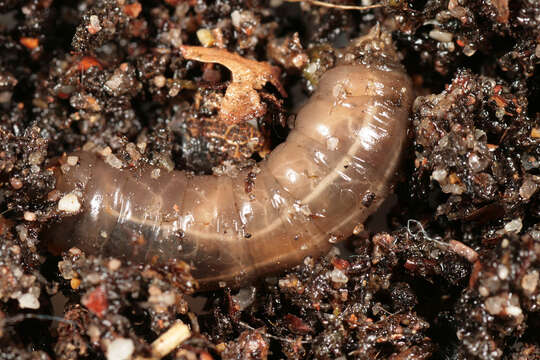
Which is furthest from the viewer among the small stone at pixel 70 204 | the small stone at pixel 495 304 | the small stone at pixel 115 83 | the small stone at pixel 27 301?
the small stone at pixel 115 83

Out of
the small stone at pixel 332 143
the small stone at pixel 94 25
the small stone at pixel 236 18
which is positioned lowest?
the small stone at pixel 332 143

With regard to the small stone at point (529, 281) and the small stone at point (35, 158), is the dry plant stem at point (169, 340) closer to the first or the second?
the small stone at point (35, 158)

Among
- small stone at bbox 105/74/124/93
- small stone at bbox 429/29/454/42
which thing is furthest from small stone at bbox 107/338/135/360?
small stone at bbox 429/29/454/42

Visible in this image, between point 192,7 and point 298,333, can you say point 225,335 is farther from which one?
point 192,7

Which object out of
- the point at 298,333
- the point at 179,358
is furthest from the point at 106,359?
the point at 298,333

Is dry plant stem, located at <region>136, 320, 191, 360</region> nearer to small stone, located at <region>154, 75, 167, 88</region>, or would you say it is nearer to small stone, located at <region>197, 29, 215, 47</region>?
small stone, located at <region>154, 75, 167, 88</region>

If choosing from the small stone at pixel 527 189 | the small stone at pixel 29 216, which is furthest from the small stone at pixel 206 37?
the small stone at pixel 527 189

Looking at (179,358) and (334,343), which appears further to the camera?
(334,343)
